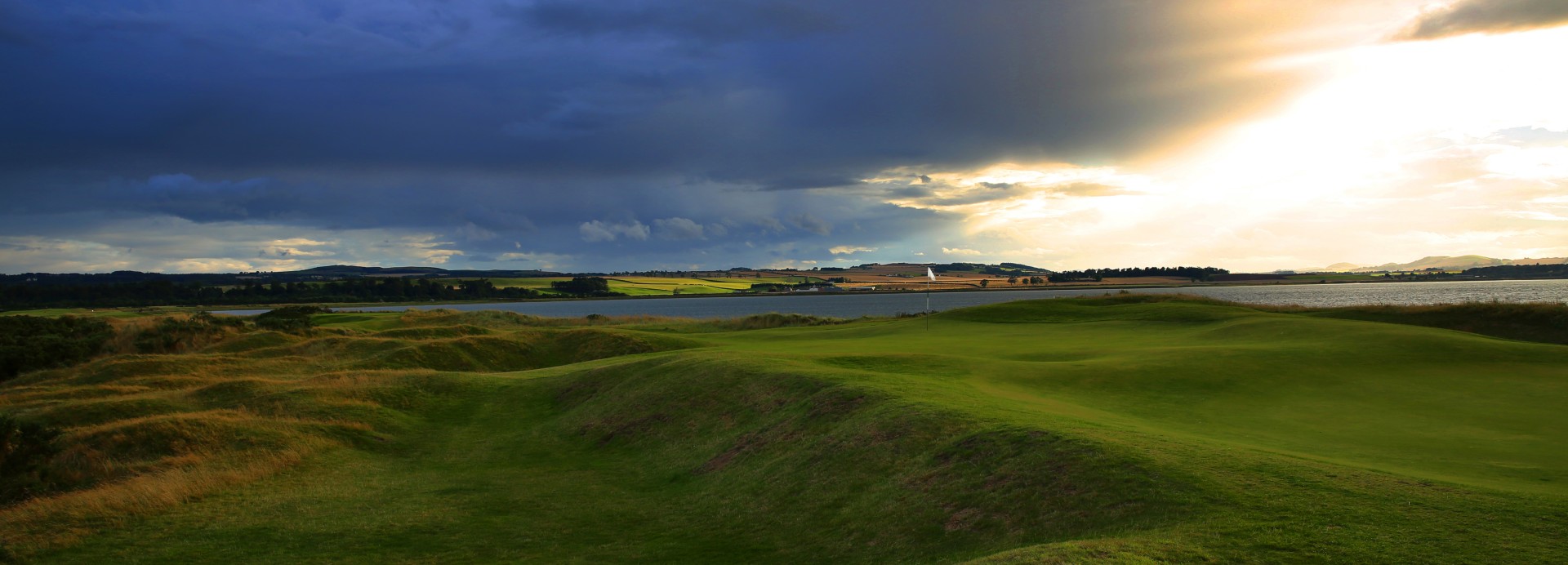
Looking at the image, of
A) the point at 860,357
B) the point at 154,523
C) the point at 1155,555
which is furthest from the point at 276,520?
the point at 860,357

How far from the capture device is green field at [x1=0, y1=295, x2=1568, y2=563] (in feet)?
34.5

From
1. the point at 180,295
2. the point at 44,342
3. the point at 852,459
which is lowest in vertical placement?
the point at 852,459

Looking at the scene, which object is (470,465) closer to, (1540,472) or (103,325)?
(1540,472)

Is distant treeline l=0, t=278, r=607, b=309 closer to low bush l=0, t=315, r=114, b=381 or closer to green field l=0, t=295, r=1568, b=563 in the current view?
low bush l=0, t=315, r=114, b=381

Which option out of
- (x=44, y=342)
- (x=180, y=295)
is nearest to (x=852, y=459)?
(x=44, y=342)

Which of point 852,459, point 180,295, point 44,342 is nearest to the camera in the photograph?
point 852,459

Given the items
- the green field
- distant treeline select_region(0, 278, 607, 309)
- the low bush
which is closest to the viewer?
the green field

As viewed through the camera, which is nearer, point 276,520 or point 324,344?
point 276,520

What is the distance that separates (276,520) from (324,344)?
121ft

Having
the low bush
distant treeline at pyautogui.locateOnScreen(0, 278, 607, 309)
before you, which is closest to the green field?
the low bush

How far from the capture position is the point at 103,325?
189 ft

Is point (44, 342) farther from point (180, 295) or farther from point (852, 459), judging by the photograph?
point (180, 295)

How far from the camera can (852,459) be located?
15.7m

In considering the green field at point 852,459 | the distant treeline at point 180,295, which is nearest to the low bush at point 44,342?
the green field at point 852,459
